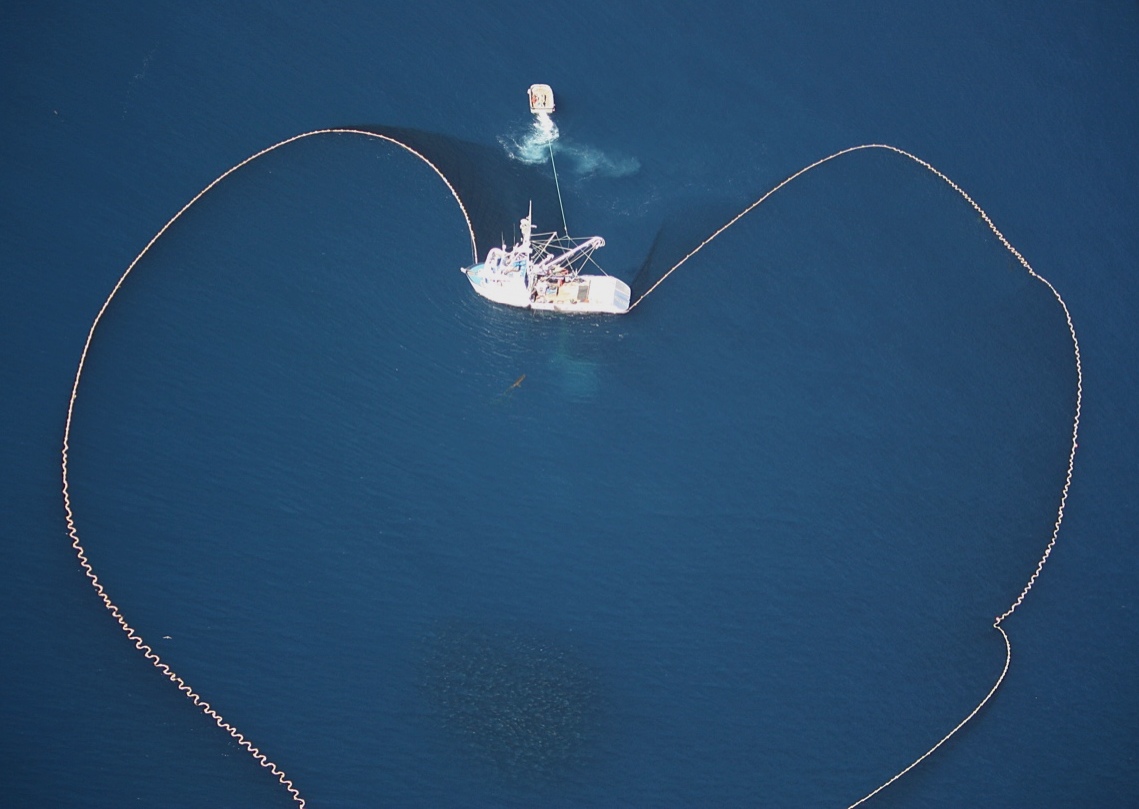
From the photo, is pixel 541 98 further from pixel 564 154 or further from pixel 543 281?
pixel 543 281

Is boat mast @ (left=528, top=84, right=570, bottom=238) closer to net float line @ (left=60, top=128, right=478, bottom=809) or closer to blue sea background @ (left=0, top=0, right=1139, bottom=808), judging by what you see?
blue sea background @ (left=0, top=0, right=1139, bottom=808)

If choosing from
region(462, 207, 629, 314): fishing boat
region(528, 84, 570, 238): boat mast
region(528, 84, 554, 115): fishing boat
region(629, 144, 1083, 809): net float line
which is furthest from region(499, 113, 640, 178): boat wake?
region(629, 144, 1083, 809): net float line

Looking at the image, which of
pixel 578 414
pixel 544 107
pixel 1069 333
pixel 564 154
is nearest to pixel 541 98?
pixel 544 107

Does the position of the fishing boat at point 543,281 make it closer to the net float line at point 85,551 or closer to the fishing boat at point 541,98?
the net float line at point 85,551

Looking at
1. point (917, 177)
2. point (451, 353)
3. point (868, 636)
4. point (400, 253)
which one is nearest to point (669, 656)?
point (868, 636)

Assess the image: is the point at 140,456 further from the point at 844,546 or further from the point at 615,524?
the point at 844,546
